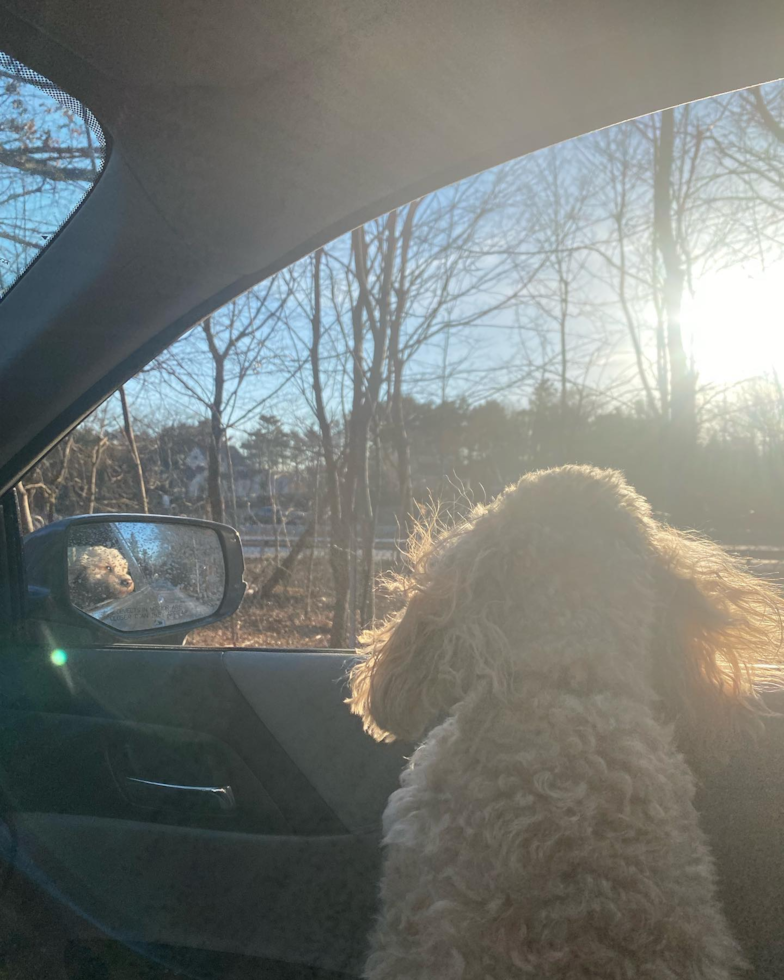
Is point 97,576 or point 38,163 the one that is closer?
point 38,163

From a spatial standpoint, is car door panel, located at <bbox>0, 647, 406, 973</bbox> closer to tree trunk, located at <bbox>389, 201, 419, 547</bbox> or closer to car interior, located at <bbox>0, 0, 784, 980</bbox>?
car interior, located at <bbox>0, 0, 784, 980</bbox>

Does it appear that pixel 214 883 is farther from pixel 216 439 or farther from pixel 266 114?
pixel 216 439

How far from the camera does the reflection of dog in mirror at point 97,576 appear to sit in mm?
2583

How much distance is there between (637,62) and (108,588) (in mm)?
2477

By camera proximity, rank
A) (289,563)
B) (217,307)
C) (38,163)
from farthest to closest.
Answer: (289,563) < (217,307) < (38,163)

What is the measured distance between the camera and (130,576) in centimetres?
292

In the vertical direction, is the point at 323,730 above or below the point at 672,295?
below

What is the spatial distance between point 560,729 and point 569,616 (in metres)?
0.24

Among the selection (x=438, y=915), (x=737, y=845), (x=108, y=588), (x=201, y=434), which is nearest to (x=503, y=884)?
(x=438, y=915)

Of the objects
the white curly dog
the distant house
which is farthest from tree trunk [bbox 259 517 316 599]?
the white curly dog

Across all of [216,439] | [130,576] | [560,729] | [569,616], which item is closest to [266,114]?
[569,616]

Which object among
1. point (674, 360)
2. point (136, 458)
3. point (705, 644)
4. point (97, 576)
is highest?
point (674, 360)

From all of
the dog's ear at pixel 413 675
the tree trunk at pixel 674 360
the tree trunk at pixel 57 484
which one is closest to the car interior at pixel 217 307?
the dog's ear at pixel 413 675

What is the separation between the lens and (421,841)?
151 centimetres
